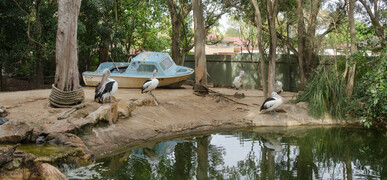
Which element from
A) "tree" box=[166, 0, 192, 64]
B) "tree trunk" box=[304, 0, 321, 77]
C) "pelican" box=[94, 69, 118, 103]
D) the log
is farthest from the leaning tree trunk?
"tree" box=[166, 0, 192, 64]

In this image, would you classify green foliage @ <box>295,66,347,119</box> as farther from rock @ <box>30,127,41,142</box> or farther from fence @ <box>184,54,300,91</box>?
rock @ <box>30,127,41,142</box>

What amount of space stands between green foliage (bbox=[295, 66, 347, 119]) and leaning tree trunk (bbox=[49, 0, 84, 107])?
696 cm

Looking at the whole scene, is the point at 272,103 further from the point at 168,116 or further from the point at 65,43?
the point at 65,43

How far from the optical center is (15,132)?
6789mm

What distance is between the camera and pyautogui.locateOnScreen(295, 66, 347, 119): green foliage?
427 inches

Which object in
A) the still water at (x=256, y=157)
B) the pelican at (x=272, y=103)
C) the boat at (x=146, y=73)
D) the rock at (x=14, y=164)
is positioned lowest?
the still water at (x=256, y=157)

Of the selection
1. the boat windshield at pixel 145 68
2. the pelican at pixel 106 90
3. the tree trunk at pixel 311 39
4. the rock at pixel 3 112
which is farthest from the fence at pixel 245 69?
the rock at pixel 3 112

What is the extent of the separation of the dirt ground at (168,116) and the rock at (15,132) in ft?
2.71

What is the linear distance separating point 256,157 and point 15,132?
4860mm

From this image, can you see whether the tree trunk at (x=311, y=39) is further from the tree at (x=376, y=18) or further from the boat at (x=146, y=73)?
the boat at (x=146, y=73)

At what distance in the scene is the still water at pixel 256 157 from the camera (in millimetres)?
6641

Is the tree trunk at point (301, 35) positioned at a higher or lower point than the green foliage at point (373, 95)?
higher

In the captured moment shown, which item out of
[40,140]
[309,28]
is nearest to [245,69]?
[309,28]

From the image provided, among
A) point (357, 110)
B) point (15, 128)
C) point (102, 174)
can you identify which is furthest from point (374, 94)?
point (15, 128)
